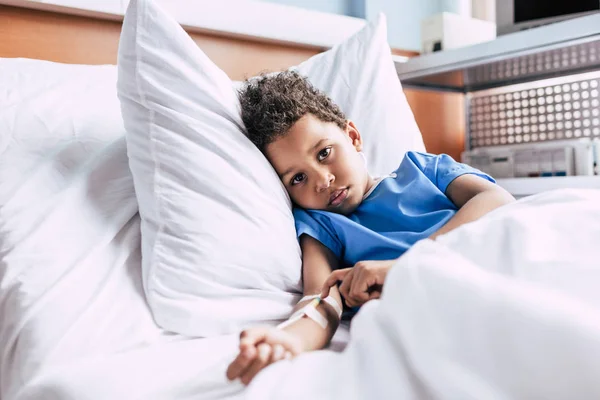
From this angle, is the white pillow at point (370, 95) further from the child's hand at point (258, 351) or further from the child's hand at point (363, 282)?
the child's hand at point (258, 351)

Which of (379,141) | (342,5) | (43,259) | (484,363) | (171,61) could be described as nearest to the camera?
(484,363)

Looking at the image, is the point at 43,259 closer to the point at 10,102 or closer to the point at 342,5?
the point at 10,102

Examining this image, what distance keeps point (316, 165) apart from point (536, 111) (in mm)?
1060

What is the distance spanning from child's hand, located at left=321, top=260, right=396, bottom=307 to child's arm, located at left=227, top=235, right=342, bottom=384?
31 mm

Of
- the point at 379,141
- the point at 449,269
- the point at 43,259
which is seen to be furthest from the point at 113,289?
the point at 379,141

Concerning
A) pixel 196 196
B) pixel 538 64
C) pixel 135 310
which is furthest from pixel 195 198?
→ pixel 538 64

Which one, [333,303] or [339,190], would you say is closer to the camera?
[333,303]

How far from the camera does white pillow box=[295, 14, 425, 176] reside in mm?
1230

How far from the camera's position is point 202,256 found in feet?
2.49

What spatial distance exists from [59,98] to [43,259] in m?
0.32

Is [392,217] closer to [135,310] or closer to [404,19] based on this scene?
[135,310]

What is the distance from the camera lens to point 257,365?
0.53 meters

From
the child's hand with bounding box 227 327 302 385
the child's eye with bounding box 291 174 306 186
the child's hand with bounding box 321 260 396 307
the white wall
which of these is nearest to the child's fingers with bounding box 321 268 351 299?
the child's hand with bounding box 321 260 396 307

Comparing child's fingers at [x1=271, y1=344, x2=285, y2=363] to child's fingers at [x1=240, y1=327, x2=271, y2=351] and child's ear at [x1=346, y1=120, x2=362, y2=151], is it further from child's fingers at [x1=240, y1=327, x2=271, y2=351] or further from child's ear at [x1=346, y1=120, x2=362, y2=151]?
child's ear at [x1=346, y1=120, x2=362, y2=151]
